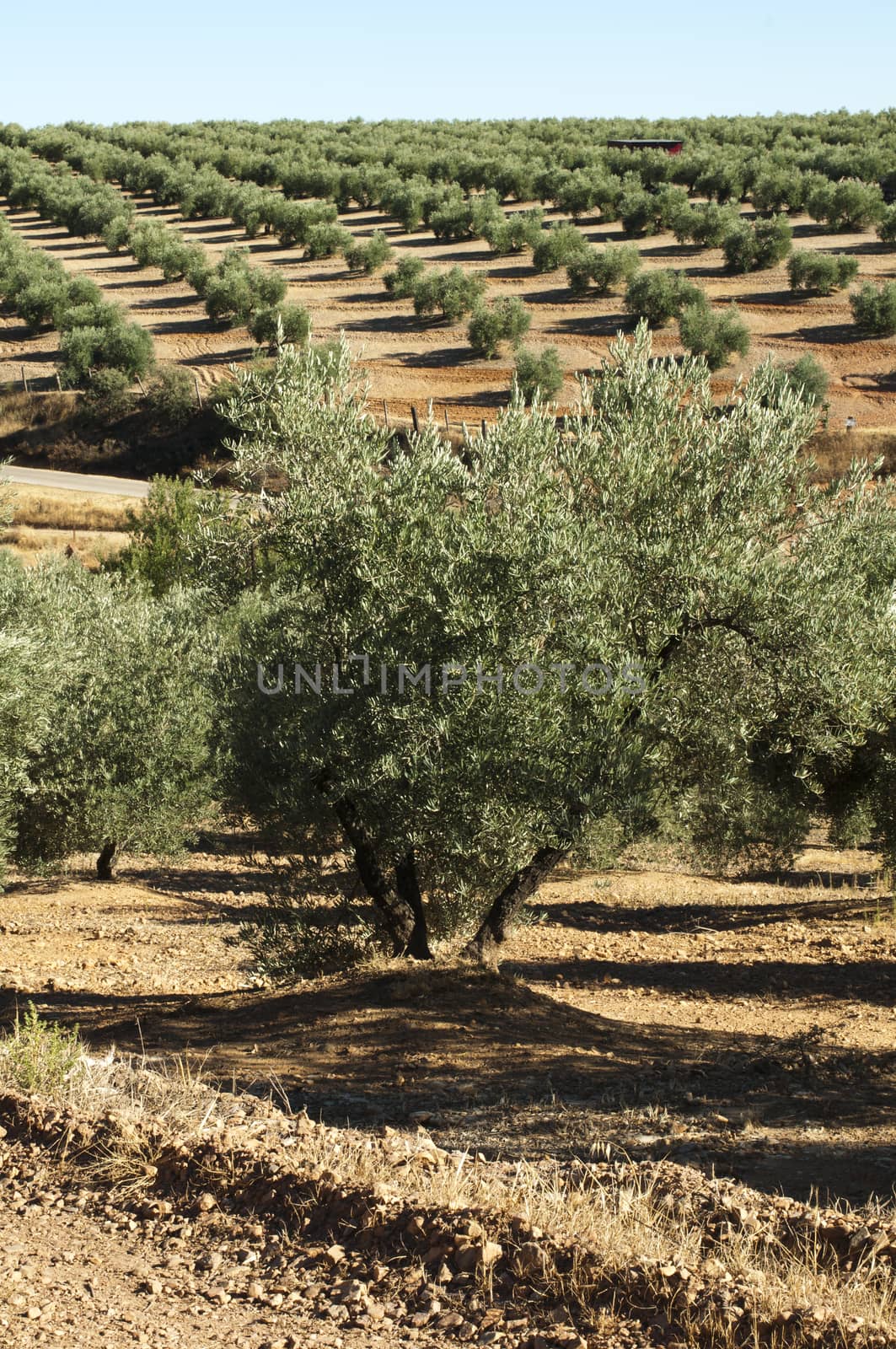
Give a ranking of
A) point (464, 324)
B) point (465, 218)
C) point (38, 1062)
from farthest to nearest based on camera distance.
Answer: point (465, 218), point (464, 324), point (38, 1062)

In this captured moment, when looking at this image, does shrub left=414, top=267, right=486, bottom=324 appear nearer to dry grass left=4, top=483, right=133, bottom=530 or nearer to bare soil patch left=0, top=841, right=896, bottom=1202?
dry grass left=4, top=483, right=133, bottom=530

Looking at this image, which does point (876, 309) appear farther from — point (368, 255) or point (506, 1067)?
point (506, 1067)

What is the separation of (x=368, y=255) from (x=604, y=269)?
54.8ft

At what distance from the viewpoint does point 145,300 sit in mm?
75500

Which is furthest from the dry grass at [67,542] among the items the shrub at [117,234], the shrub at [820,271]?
the shrub at [117,234]

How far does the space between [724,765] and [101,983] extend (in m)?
8.34

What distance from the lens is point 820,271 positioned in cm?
6275

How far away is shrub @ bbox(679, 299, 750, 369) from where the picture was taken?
53.1 meters

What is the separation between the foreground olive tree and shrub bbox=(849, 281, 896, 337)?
4980 centimetres

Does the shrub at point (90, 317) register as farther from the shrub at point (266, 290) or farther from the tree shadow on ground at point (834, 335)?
the tree shadow on ground at point (834, 335)

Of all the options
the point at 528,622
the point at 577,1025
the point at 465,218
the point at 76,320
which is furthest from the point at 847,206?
the point at 577,1025

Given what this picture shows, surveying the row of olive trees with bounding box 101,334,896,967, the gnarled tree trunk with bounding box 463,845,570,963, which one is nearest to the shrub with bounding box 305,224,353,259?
the row of olive trees with bounding box 101,334,896,967

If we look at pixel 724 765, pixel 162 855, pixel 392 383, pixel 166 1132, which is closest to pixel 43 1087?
pixel 166 1132

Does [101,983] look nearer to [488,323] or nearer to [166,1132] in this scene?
[166,1132]
